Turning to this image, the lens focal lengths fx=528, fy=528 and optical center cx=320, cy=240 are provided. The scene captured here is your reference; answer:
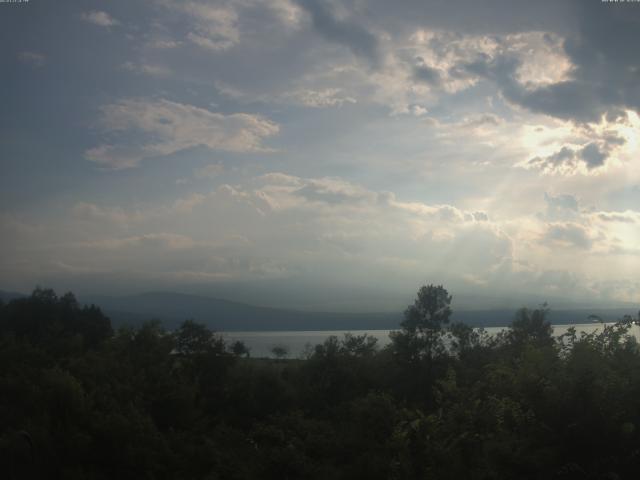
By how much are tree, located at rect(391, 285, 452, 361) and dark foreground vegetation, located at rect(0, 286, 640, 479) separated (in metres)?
0.12

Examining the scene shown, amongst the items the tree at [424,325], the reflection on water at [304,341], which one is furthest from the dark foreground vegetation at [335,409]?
the reflection on water at [304,341]

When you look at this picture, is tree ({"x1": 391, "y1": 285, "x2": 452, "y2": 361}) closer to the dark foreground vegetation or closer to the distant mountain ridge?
the dark foreground vegetation

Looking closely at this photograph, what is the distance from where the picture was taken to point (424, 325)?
149ft

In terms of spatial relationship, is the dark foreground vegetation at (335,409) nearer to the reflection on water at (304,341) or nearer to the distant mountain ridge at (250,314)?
the reflection on water at (304,341)

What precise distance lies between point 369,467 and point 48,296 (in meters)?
66.2

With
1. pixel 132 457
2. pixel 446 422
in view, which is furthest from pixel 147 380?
pixel 446 422

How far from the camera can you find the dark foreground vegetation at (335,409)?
15375 mm

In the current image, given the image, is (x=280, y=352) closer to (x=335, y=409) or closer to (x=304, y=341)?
(x=304, y=341)

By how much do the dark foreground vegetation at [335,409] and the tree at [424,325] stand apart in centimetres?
12

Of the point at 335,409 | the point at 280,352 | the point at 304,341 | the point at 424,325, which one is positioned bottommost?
the point at 304,341

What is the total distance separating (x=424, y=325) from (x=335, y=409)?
44.5 ft

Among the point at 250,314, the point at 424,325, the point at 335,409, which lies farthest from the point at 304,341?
the point at 335,409

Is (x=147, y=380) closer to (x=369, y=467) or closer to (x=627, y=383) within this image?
(x=369, y=467)

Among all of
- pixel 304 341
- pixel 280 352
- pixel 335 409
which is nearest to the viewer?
pixel 335 409
